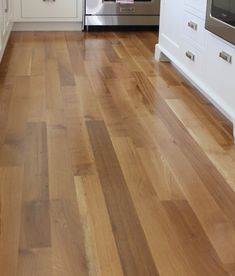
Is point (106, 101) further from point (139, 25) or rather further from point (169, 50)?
point (139, 25)

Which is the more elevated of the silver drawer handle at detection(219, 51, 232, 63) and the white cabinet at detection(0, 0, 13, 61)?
the silver drawer handle at detection(219, 51, 232, 63)

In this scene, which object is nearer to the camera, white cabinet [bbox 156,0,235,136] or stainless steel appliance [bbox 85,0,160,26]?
white cabinet [bbox 156,0,235,136]

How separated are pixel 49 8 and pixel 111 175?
2.95m

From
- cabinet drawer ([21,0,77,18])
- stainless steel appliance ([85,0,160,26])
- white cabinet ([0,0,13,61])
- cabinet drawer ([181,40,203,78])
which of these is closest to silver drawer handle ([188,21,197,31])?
cabinet drawer ([181,40,203,78])

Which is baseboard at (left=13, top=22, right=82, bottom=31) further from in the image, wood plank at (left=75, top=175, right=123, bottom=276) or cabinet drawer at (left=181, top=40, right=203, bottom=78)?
wood plank at (left=75, top=175, right=123, bottom=276)

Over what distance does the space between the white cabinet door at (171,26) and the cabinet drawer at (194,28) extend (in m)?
0.14

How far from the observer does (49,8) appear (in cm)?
462

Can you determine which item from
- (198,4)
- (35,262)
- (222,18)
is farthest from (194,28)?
(35,262)

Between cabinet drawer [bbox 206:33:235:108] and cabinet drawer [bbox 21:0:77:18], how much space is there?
2183 mm

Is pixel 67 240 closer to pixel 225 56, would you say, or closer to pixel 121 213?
pixel 121 213

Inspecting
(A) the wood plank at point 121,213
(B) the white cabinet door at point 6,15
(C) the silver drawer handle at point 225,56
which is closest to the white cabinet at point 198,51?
(C) the silver drawer handle at point 225,56

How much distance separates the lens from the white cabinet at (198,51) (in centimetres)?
250

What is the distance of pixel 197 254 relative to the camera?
1.56 metres

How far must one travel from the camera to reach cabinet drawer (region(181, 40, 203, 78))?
9.63 feet
